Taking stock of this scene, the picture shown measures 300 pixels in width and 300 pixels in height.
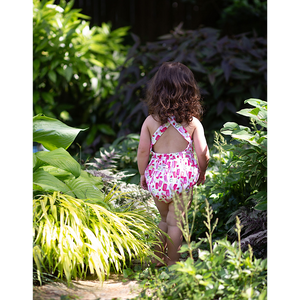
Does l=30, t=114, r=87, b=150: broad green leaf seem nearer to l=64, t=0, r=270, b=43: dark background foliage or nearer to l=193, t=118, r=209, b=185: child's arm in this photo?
l=193, t=118, r=209, b=185: child's arm

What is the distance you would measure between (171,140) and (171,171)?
0.81ft

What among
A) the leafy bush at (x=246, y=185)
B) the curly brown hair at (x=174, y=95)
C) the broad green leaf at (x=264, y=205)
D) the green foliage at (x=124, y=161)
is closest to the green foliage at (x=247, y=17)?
the green foliage at (x=124, y=161)

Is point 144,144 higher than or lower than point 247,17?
lower

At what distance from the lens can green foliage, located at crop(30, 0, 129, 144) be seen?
5320 mm

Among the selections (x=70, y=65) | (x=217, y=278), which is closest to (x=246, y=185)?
(x=217, y=278)

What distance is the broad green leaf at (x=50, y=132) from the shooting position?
109 inches

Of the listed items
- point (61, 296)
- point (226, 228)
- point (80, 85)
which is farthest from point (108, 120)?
point (61, 296)

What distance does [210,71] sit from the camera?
15.2 feet

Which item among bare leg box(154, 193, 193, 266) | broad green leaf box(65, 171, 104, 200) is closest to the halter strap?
bare leg box(154, 193, 193, 266)

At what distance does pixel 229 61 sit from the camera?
176 inches

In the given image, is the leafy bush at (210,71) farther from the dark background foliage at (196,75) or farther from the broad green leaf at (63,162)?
the broad green leaf at (63,162)

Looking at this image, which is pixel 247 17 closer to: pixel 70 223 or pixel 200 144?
pixel 200 144

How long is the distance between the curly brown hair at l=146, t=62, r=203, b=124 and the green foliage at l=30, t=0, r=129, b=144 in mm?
3067
